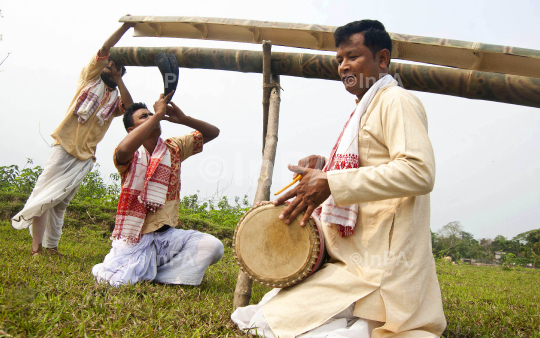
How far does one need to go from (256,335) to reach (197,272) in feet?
5.11

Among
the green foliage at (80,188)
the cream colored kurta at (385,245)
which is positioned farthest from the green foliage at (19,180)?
the cream colored kurta at (385,245)

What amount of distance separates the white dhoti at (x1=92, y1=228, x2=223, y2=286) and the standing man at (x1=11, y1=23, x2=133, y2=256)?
1.34 m

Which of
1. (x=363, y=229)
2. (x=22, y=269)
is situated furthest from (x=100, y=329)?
(x=22, y=269)

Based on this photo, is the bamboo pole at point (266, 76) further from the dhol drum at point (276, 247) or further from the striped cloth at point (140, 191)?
the dhol drum at point (276, 247)

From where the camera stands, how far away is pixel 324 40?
12.3ft

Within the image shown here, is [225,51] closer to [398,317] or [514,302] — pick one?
[398,317]

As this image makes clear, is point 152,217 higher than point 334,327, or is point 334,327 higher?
point 152,217

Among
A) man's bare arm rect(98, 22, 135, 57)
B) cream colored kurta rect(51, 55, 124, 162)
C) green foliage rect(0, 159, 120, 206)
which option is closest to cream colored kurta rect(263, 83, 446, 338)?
man's bare arm rect(98, 22, 135, 57)

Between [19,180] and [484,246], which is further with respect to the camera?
[484,246]

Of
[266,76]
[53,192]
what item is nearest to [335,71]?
[266,76]

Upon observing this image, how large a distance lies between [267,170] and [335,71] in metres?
1.19

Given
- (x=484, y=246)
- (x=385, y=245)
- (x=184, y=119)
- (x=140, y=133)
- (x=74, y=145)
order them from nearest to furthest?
(x=385, y=245)
(x=140, y=133)
(x=184, y=119)
(x=74, y=145)
(x=484, y=246)

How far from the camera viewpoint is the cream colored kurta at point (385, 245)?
196 centimetres

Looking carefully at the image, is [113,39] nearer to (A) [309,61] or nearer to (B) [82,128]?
(B) [82,128]
